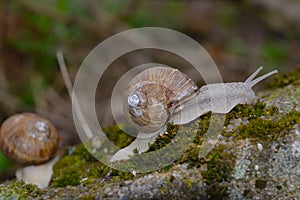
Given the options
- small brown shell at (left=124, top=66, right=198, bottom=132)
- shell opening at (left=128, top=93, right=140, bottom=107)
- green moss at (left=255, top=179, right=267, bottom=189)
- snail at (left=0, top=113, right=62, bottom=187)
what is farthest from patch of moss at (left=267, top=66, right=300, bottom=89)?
snail at (left=0, top=113, right=62, bottom=187)

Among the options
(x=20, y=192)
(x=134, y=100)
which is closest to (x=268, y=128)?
(x=134, y=100)

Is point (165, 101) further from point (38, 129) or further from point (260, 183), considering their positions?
point (38, 129)

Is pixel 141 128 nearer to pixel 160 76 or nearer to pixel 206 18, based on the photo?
pixel 160 76

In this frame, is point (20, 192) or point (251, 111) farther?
point (251, 111)

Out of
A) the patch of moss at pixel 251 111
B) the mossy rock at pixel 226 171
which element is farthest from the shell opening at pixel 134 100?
the patch of moss at pixel 251 111

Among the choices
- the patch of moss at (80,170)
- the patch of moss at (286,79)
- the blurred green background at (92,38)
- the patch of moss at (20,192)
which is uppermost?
the blurred green background at (92,38)

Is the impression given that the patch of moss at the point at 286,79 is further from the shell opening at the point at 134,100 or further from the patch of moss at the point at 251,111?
the shell opening at the point at 134,100

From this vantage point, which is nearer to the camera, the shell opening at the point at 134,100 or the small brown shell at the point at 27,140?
the shell opening at the point at 134,100
